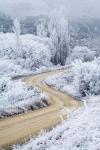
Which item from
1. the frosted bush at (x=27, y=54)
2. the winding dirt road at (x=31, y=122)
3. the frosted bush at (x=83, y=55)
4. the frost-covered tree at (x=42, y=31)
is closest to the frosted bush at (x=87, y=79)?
the winding dirt road at (x=31, y=122)

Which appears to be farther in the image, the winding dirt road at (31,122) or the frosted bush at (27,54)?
the frosted bush at (27,54)

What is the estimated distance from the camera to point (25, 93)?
31.2 m

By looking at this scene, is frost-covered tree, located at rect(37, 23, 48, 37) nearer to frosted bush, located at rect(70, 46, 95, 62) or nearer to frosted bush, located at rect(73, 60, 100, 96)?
frosted bush, located at rect(70, 46, 95, 62)

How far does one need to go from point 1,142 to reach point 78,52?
70690 millimetres

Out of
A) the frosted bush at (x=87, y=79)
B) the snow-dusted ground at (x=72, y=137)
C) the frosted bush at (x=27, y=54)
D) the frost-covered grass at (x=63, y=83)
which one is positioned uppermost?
the snow-dusted ground at (x=72, y=137)

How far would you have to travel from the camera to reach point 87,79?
35.1m

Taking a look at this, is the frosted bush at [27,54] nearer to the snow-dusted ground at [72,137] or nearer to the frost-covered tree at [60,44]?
the frost-covered tree at [60,44]

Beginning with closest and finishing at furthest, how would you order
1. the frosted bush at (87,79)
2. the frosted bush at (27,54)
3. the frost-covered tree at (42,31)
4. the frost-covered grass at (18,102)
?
the frost-covered grass at (18,102) < the frosted bush at (87,79) < the frosted bush at (27,54) < the frost-covered tree at (42,31)

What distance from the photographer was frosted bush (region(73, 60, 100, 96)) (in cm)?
3425

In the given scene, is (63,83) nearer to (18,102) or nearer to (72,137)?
(18,102)

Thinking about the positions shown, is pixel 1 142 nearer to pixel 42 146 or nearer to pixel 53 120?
pixel 42 146

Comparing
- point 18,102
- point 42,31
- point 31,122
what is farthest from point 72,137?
point 42,31

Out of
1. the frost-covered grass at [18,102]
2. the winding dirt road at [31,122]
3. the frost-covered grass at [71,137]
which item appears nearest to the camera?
the frost-covered grass at [71,137]

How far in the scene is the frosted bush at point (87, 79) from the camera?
34.2 meters
